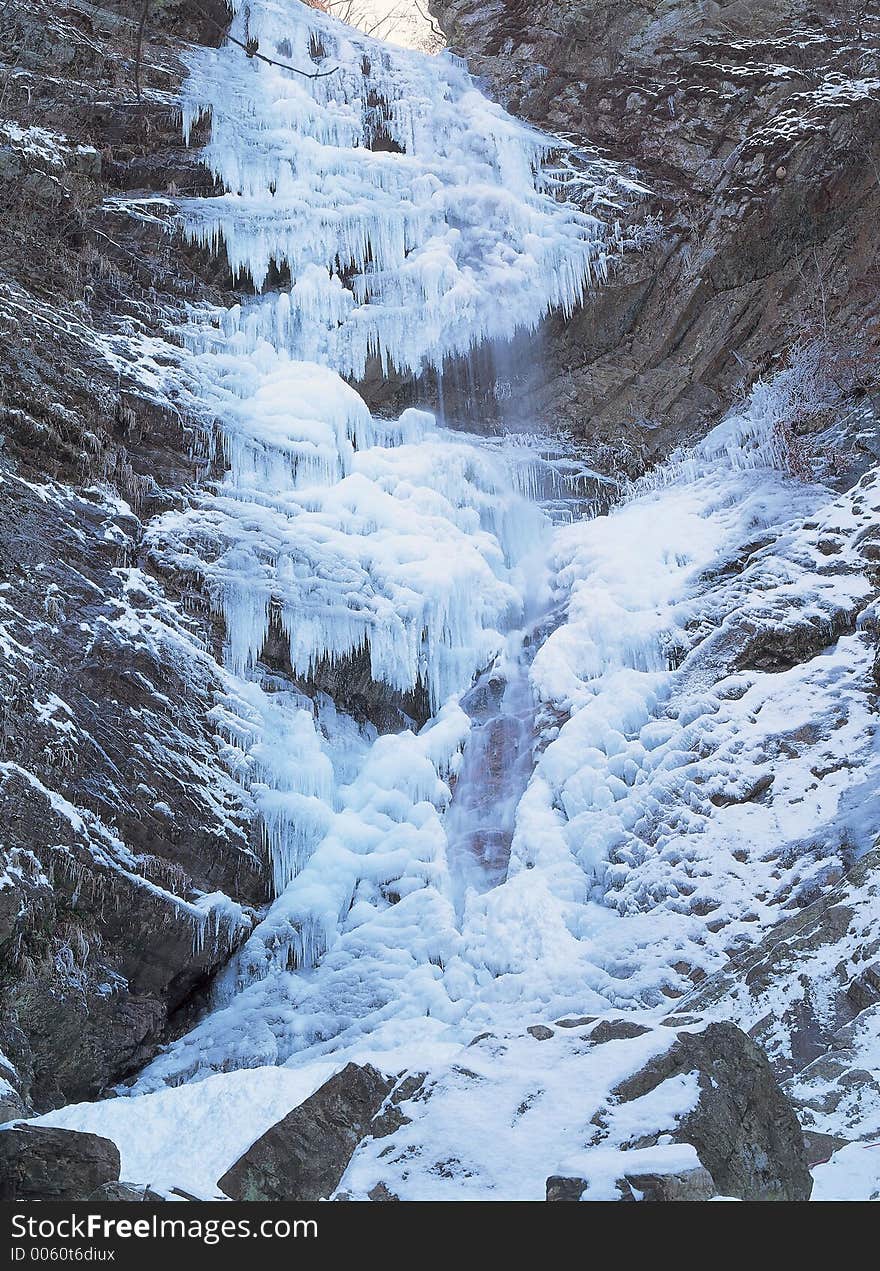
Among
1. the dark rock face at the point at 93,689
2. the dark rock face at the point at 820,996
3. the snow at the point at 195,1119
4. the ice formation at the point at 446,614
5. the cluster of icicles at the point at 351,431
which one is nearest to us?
the dark rock face at the point at 820,996

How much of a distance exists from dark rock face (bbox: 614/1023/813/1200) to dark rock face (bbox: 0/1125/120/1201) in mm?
2082

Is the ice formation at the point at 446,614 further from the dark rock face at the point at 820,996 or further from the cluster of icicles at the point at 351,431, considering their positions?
the dark rock face at the point at 820,996

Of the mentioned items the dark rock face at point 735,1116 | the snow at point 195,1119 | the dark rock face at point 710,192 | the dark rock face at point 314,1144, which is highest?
the dark rock face at point 710,192

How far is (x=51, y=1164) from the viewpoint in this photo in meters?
4.89

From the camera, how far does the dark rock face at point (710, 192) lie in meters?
14.4

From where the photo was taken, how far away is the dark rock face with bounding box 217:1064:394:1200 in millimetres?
5152

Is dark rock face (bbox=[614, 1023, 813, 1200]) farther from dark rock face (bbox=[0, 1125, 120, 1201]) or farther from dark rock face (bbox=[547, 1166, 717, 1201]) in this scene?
dark rock face (bbox=[0, 1125, 120, 1201])

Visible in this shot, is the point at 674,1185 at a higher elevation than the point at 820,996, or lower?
higher

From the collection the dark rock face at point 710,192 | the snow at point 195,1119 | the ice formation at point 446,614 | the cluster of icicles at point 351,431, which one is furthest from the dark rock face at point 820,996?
the dark rock face at point 710,192

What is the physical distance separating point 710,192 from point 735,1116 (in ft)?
43.0

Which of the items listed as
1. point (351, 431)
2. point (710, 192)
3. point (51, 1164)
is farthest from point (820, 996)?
point (710, 192)

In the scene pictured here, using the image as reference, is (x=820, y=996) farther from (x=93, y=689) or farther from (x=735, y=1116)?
(x=93, y=689)

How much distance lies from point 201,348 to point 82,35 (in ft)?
16.7

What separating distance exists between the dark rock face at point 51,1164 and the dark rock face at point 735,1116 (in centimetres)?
208
